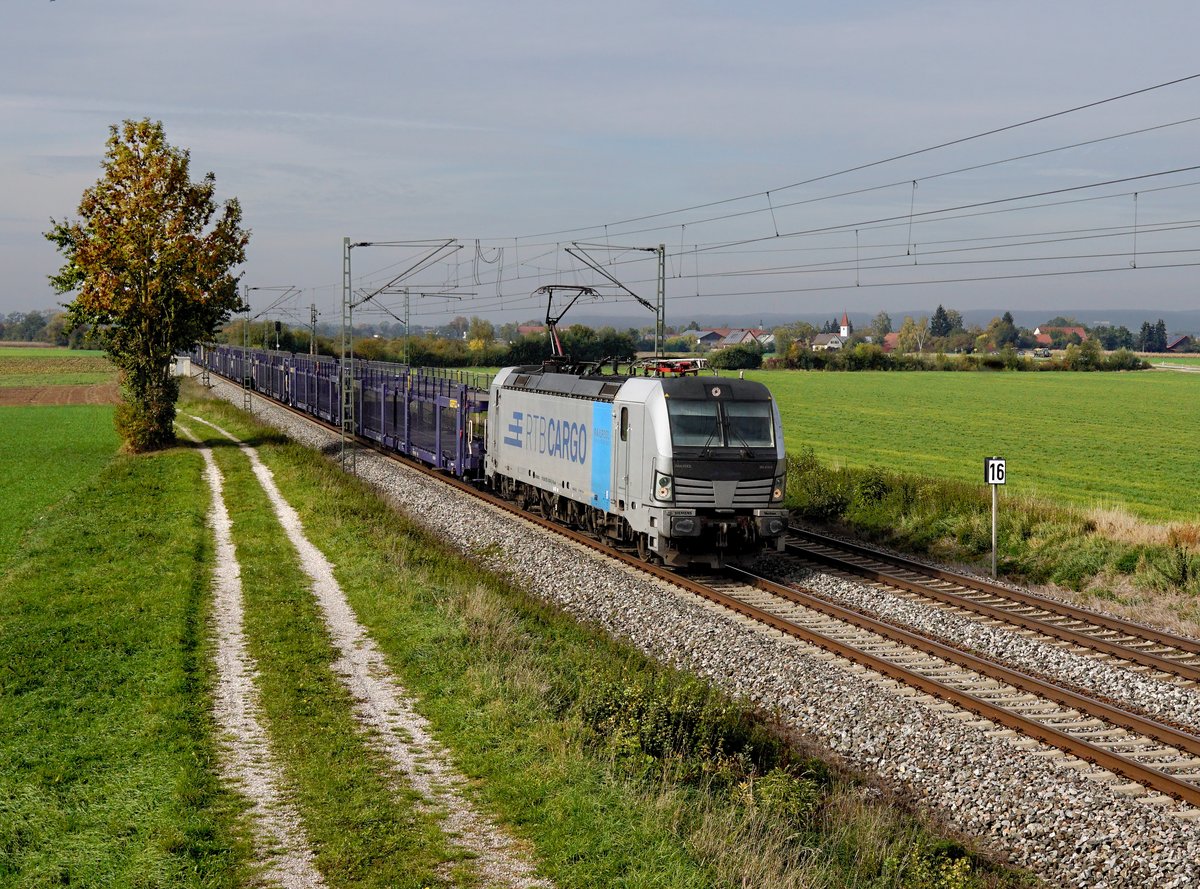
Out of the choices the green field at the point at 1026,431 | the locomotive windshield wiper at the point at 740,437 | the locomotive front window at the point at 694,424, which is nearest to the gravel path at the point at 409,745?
the locomotive front window at the point at 694,424

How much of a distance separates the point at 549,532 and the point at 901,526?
7.78m

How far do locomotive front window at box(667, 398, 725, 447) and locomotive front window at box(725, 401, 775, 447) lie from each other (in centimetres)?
26

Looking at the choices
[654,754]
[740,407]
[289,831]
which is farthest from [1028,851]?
[740,407]

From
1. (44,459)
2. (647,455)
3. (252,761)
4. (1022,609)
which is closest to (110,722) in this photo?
(252,761)

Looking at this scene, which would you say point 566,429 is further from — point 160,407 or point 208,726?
point 160,407

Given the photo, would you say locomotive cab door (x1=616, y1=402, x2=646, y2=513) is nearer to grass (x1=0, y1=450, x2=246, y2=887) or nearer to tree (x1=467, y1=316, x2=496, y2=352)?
grass (x1=0, y1=450, x2=246, y2=887)

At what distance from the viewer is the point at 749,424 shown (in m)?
20.0

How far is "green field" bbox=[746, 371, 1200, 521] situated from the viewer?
35.9 meters

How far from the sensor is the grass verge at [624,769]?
27.5 ft

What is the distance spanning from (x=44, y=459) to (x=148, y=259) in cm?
1233

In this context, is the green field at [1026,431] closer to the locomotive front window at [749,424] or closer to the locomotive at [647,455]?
the locomotive front window at [749,424]

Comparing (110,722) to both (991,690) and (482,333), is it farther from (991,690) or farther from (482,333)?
(482,333)

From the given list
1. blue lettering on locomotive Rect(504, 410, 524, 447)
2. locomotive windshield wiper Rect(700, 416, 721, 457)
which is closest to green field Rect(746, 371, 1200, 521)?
locomotive windshield wiper Rect(700, 416, 721, 457)

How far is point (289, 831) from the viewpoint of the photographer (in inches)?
347
